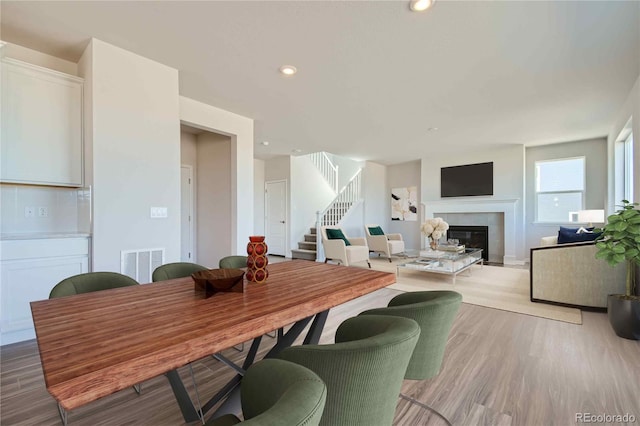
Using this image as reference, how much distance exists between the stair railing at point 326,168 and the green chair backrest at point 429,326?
283 inches

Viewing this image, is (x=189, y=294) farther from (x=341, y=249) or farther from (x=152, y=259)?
(x=341, y=249)

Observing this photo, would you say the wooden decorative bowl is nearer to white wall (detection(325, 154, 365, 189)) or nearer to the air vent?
the air vent

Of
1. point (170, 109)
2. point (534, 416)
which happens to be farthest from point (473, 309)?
point (170, 109)

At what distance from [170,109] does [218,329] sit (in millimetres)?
2955

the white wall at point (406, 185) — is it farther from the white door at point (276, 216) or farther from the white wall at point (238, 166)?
the white wall at point (238, 166)

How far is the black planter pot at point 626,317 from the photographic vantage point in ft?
8.21

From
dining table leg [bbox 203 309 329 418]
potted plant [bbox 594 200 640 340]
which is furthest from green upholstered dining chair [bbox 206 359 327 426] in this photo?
potted plant [bbox 594 200 640 340]

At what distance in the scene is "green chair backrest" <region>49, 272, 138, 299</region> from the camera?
159cm

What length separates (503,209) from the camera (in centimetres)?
666

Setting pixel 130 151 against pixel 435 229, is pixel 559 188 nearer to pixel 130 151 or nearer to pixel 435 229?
pixel 435 229

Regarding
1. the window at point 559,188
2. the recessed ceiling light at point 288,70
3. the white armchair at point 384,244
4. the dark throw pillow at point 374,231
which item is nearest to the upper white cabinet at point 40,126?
the recessed ceiling light at point 288,70

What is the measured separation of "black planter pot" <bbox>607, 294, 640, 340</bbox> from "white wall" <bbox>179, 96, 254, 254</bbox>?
414 centimetres

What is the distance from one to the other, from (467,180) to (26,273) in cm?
775

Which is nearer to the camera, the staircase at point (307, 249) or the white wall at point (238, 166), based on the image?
the white wall at point (238, 166)
